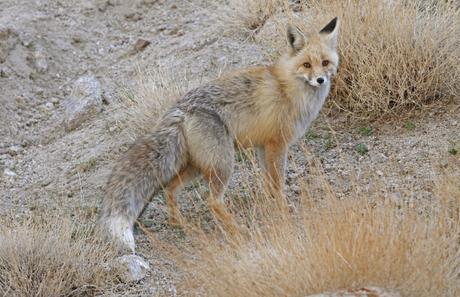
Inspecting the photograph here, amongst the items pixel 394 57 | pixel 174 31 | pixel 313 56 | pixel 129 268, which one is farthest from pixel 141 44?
pixel 129 268

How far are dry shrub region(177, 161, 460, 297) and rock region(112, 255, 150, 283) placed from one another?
1.13 m

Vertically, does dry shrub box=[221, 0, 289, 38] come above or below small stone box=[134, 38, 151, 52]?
above

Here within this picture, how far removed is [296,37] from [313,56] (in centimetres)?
27

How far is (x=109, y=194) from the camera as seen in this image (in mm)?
5500

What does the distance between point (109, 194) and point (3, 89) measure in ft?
12.4

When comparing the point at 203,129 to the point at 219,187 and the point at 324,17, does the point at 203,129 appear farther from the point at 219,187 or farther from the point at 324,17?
the point at 324,17

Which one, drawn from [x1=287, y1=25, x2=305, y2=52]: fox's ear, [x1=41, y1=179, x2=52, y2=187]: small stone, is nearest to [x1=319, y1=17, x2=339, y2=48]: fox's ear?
[x1=287, y1=25, x2=305, y2=52]: fox's ear

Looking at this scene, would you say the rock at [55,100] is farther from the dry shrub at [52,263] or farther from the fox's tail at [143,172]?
the dry shrub at [52,263]

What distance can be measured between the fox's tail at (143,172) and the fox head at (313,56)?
3.39 ft

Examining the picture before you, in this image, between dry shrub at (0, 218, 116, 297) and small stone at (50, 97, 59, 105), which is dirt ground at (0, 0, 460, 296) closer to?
small stone at (50, 97, 59, 105)

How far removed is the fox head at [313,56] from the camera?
19.0 ft

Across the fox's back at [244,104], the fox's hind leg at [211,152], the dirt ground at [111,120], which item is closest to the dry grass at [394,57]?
the dirt ground at [111,120]

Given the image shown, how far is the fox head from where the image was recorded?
5.80m

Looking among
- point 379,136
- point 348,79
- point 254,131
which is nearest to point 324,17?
point 348,79
